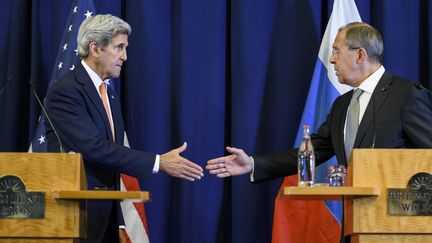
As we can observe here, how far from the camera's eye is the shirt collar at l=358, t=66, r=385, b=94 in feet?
14.0

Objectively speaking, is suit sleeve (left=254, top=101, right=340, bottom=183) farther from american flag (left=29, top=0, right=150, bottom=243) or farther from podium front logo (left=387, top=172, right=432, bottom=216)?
podium front logo (left=387, top=172, right=432, bottom=216)

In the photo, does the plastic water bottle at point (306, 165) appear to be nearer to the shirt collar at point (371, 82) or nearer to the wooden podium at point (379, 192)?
the wooden podium at point (379, 192)

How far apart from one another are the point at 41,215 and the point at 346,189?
1.22 m

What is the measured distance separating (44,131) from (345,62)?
1.94m

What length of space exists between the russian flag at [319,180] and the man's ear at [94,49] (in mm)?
1419

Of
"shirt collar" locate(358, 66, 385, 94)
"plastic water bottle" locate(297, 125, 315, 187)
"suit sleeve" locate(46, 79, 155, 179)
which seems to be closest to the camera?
"plastic water bottle" locate(297, 125, 315, 187)

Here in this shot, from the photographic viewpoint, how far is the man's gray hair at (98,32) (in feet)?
14.8

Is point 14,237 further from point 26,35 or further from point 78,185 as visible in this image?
point 26,35

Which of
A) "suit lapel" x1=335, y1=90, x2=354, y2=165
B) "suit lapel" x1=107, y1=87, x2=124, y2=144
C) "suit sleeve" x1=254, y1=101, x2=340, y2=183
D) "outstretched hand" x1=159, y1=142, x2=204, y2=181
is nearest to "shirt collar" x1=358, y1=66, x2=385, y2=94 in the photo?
"suit lapel" x1=335, y1=90, x2=354, y2=165

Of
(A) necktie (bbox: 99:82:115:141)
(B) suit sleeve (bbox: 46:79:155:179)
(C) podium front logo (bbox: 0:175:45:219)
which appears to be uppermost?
(A) necktie (bbox: 99:82:115:141)

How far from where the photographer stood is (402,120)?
3986mm

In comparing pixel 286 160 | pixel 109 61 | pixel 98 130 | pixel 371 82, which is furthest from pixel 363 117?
pixel 109 61

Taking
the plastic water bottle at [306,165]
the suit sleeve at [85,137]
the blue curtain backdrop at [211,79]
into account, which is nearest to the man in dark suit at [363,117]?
the plastic water bottle at [306,165]

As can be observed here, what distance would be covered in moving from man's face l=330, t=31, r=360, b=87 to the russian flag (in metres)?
0.64
